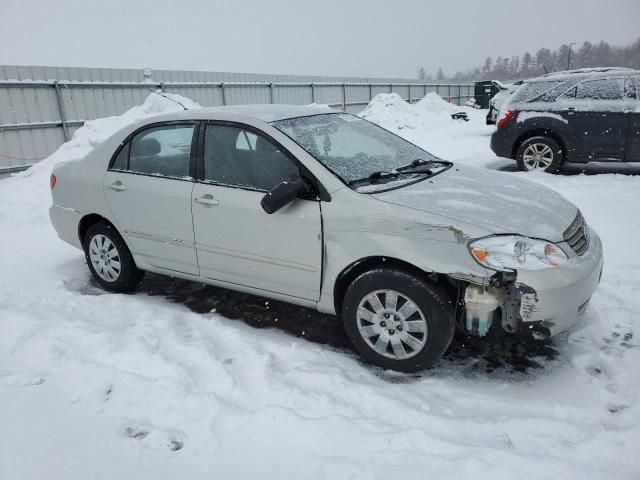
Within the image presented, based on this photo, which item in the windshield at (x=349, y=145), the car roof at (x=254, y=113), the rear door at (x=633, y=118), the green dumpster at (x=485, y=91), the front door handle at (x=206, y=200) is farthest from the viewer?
the green dumpster at (x=485, y=91)

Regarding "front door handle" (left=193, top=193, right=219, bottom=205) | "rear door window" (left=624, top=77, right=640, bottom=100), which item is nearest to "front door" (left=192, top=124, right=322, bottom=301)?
"front door handle" (left=193, top=193, right=219, bottom=205)

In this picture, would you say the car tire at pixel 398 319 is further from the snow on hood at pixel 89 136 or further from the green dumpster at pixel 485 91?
the green dumpster at pixel 485 91

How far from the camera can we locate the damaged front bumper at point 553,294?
2643mm

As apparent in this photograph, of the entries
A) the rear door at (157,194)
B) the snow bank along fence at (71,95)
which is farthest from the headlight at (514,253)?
the snow bank along fence at (71,95)

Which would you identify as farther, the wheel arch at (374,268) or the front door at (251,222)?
the front door at (251,222)

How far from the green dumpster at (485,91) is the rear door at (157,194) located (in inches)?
1203

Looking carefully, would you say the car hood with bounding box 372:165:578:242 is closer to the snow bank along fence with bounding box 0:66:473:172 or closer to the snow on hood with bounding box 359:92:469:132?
the snow bank along fence with bounding box 0:66:473:172

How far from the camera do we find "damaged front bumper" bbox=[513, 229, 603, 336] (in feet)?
8.67

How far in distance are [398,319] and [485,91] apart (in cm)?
3205

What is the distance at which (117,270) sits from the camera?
168 inches

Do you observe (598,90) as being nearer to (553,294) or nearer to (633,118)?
(633,118)

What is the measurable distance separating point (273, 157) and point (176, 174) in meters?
0.93

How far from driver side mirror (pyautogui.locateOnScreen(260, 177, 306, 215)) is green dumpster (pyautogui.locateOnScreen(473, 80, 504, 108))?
31041mm

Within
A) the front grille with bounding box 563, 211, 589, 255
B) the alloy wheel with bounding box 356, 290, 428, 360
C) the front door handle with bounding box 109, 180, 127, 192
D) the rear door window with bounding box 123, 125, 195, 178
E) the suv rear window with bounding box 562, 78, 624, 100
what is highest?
the suv rear window with bounding box 562, 78, 624, 100
